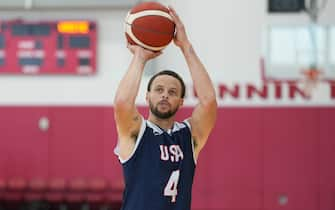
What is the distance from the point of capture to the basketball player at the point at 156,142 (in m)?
3.39

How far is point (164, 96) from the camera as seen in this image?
3.50m

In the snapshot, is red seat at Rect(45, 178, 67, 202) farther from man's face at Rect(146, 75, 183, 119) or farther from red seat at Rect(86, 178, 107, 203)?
man's face at Rect(146, 75, 183, 119)

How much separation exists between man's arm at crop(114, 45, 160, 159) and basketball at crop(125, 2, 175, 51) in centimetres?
7

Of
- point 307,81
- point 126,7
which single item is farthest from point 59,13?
point 307,81

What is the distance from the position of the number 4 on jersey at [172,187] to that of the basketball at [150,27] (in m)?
0.66

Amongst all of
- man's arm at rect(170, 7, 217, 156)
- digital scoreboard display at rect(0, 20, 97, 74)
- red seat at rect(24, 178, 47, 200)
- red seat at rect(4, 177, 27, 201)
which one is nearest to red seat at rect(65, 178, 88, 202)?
red seat at rect(24, 178, 47, 200)

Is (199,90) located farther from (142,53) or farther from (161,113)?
(142,53)

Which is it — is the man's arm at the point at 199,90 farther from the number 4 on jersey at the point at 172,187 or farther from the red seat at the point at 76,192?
the red seat at the point at 76,192

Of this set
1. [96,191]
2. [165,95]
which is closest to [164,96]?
[165,95]

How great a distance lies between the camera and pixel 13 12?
8297mm

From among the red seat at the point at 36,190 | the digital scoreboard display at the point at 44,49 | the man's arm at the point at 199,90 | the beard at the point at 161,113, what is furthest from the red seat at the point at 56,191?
the beard at the point at 161,113

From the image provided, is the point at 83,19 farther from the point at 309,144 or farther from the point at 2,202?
the point at 309,144

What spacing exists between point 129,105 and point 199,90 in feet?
1.42

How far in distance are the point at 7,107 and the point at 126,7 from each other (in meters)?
1.87
